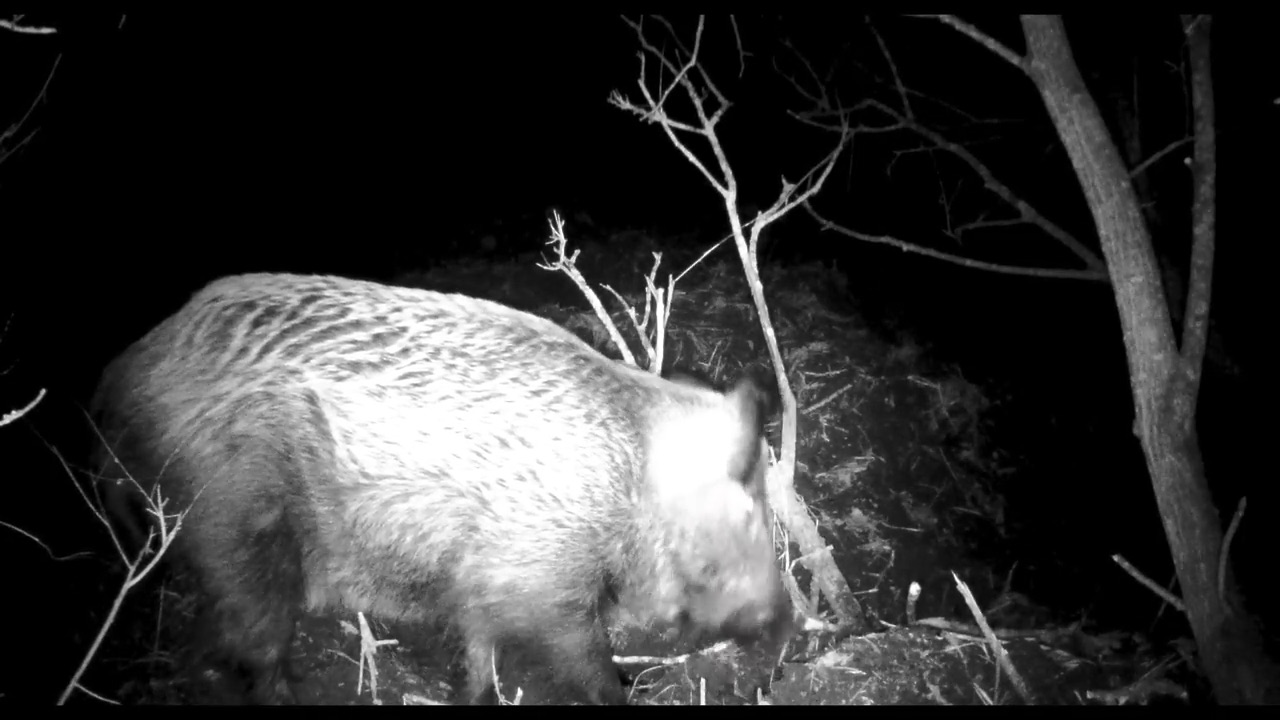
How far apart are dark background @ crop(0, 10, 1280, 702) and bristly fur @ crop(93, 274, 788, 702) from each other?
Answer: 2.81ft

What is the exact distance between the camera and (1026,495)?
15.8 ft

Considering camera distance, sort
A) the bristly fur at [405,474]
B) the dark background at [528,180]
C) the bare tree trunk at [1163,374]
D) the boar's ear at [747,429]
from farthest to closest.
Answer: the dark background at [528,180] → the boar's ear at [747,429] → the bristly fur at [405,474] → the bare tree trunk at [1163,374]

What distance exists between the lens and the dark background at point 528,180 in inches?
162

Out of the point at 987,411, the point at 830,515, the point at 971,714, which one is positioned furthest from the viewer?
the point at 987,411

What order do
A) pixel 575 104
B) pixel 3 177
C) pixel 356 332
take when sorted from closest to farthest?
pixel 356 332 < pixel 3 177 < pixel 575 104

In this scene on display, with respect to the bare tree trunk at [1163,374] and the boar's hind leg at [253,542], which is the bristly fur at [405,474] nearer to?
the boar's hind leg at [253,542]

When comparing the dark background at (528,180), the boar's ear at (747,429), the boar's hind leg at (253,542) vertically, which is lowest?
the boar's hind leg at (253,542)

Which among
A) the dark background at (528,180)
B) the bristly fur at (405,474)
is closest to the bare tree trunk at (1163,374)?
the dark background at (528,180)

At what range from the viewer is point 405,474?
301 cm

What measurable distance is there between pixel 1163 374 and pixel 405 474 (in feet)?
10.1

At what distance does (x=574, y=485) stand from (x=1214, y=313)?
4.50 m

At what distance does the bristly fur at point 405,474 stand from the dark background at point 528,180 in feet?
2.81

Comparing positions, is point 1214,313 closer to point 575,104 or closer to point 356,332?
point 356,332

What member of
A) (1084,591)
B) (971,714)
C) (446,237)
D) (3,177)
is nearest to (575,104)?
(446,237)
